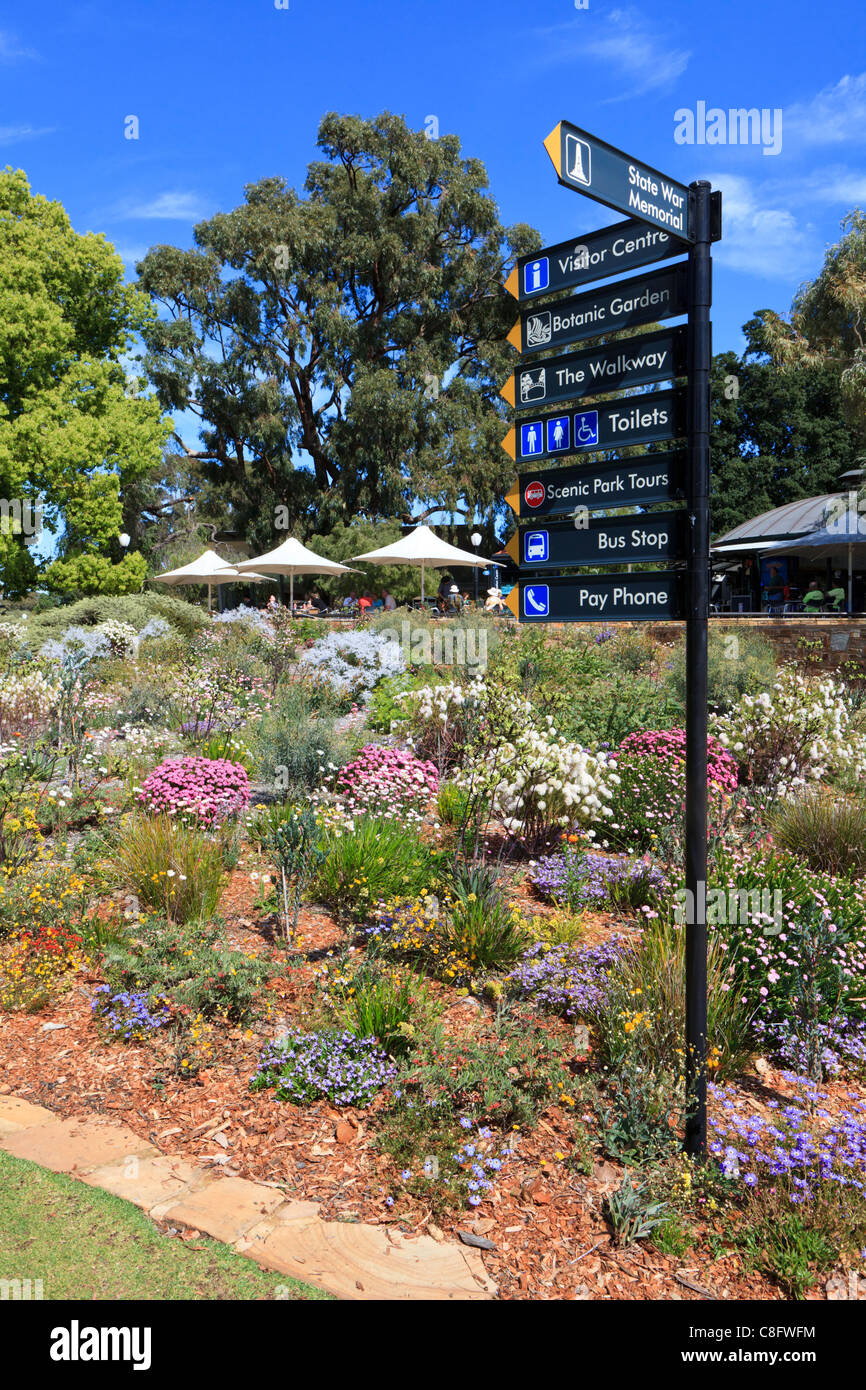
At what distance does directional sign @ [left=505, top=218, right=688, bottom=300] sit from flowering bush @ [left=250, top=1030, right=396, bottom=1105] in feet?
9.31

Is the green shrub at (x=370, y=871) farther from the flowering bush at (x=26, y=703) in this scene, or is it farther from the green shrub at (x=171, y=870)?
the flowering bush at (x=26, y=703)

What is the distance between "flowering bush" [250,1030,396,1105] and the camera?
10.8 feet

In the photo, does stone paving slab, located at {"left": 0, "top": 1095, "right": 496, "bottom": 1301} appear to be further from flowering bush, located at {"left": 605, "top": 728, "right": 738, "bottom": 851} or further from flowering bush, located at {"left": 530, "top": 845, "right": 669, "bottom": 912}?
flowering bush, located at {"left": 605, "top": 728, "right": 738, "bottom": 851}

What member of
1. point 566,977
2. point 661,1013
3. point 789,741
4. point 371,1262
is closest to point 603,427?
point 661,1013

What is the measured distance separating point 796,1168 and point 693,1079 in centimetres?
39

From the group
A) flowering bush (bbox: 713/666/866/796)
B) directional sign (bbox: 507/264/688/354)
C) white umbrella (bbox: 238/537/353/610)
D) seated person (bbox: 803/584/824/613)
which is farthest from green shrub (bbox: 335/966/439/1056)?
seated person (bbox: 803/584/824/613)

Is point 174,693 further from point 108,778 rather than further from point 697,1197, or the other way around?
point 697,1197

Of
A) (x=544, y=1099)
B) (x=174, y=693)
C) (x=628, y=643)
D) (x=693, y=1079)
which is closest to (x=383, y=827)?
(x=544, y=1099)

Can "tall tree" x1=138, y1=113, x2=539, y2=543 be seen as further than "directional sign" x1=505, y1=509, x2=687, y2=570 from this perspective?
Yes

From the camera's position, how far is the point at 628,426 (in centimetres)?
291

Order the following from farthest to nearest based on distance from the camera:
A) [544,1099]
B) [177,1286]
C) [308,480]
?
[308,480], [544,1099], [177,1286]

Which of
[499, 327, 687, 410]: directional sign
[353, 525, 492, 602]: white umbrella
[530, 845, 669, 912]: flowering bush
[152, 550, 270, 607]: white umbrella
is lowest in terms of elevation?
[530, 845, 669, 912]: flowering bush

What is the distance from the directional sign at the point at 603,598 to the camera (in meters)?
2.76

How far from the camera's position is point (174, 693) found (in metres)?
9.59
